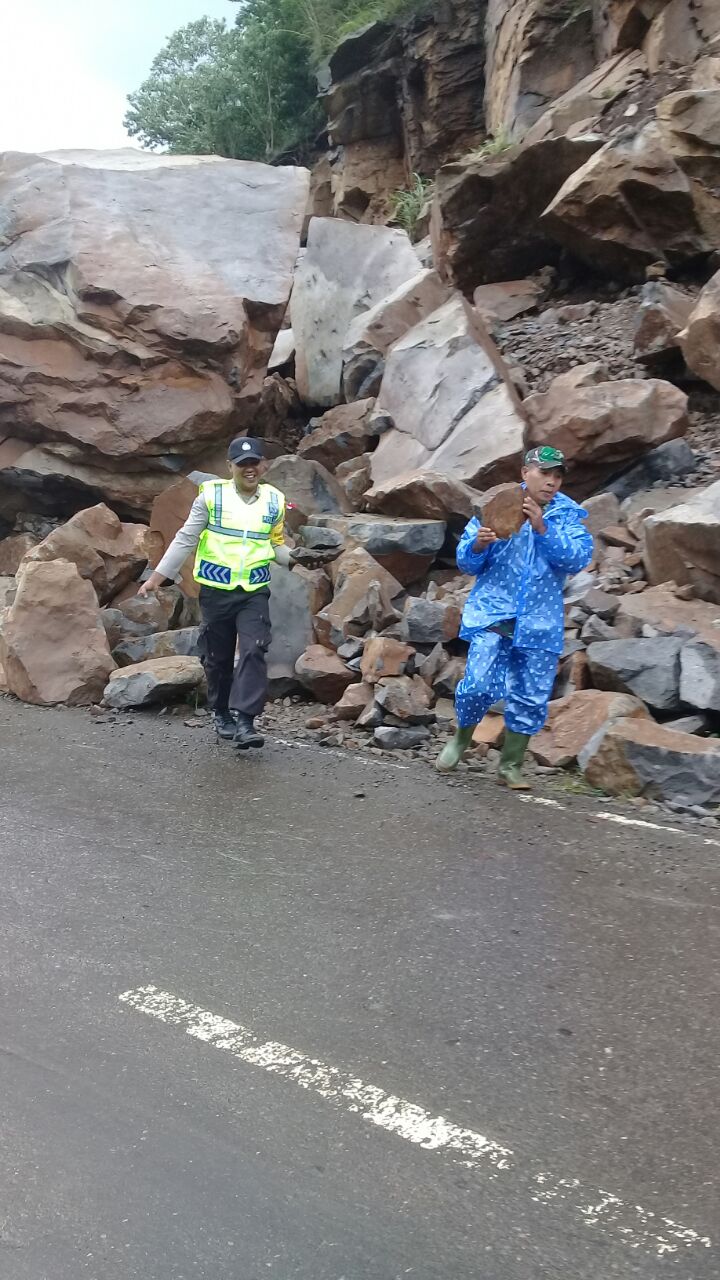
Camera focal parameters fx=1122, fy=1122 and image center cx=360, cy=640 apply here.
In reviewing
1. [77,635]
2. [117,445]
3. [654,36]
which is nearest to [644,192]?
[654,36]

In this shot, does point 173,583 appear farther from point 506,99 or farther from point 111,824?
point 506,99

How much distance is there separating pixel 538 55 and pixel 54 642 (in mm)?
11046

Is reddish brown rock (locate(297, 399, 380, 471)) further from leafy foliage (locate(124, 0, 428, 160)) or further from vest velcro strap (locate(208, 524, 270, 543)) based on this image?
leafy foliage (locate(124, 0, 428, 160))

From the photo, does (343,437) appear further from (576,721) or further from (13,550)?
(576,721)

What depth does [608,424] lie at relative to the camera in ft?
26.2

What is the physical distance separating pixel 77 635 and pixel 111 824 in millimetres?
2808

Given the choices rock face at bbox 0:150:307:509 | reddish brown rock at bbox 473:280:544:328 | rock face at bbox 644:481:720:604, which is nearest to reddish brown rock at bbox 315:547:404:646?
rock face at bbox 644:481:720:604

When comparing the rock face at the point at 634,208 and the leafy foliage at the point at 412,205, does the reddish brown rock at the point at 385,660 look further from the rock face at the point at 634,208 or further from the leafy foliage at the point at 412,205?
the leafy foliage at the point at 412,205

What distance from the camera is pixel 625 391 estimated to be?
8.17 meters

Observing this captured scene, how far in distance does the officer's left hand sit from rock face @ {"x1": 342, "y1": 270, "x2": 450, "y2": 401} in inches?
251

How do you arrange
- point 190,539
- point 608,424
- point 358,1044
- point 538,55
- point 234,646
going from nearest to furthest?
point 358,1044
point 190,539
point 234,646
point 608,424
point 538,55

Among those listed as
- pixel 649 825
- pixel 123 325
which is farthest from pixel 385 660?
pixel 123 325

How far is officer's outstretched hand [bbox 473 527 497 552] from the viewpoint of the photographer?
15.9 feet

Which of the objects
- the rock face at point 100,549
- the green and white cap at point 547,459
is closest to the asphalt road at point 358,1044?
the green and white cap at point 547,459
